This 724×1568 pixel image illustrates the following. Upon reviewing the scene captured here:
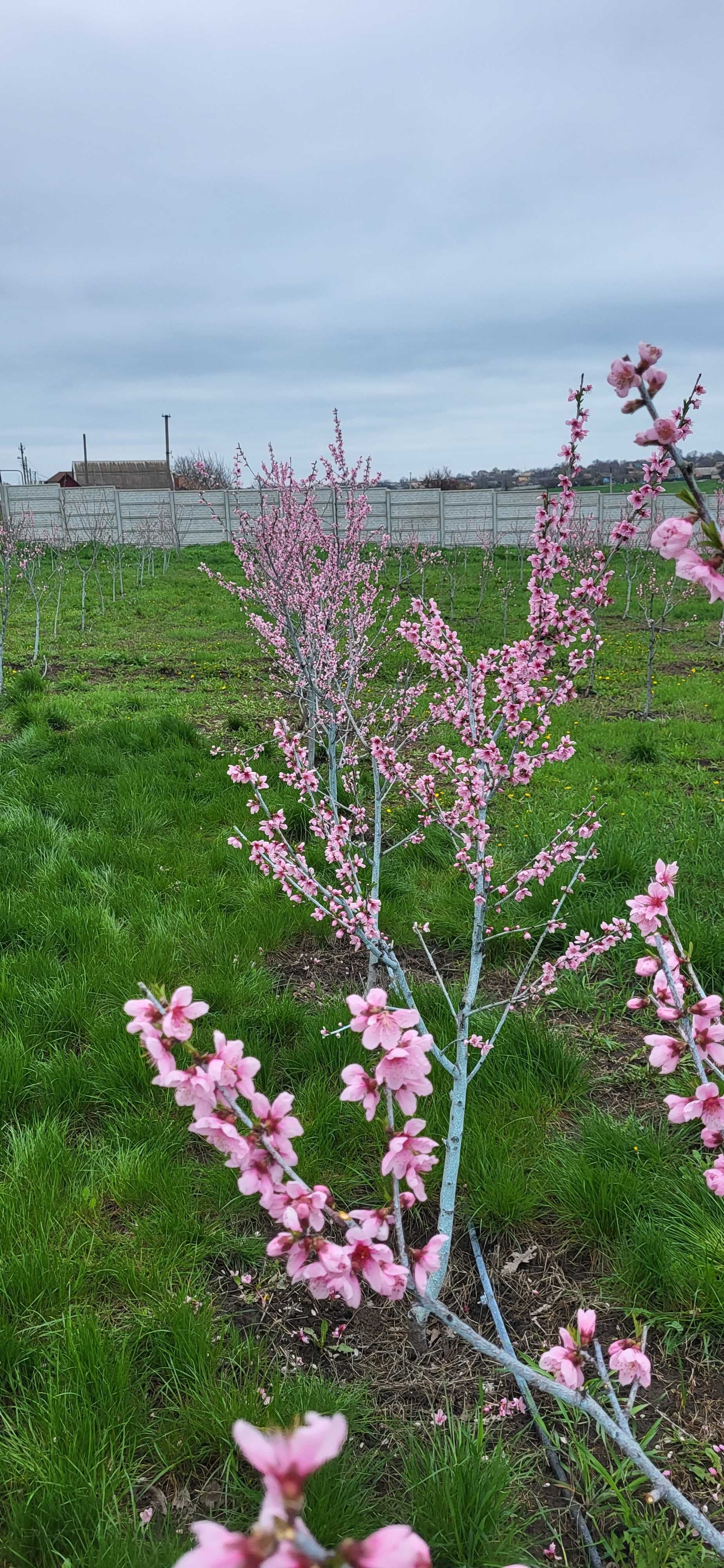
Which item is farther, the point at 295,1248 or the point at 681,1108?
the point at 681,1108

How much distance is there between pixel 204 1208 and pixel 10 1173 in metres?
0.56

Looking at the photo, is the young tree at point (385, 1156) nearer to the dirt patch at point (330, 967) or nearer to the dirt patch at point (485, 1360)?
the dirt patch at point (485, 1360)

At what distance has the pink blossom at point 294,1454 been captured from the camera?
527mm

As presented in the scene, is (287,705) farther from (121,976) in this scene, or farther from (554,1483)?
(554,1483)

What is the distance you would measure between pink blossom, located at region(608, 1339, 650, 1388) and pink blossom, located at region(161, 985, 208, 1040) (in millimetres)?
977

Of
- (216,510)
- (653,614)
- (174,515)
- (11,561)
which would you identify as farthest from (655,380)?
(174,515)

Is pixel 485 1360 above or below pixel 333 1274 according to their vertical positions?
below

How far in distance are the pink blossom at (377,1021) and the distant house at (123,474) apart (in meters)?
38.9

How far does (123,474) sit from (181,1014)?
41.0 m

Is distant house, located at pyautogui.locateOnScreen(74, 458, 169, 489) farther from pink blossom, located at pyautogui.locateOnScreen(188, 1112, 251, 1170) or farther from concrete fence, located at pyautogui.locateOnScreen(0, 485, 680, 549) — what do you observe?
pink blossom, located at pyautogui.locateOnScreen(188, 1112, 251, 1170)

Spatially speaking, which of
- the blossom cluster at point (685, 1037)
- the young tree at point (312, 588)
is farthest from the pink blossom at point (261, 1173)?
the young tree at point (312, 588)

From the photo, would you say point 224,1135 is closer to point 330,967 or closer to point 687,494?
point 687,494

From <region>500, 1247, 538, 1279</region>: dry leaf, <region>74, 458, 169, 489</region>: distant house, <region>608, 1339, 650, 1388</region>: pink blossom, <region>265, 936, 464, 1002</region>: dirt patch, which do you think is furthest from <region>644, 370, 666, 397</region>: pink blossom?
<region>74, 458, 169, 489</region>: distant house

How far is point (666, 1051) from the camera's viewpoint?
5.07 feet
